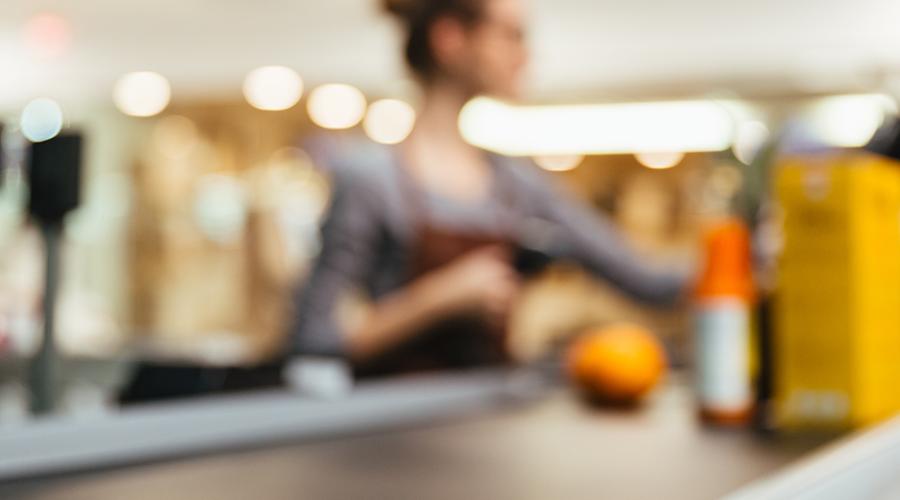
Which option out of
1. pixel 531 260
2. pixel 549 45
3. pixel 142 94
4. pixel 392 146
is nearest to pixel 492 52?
pixel 392 146

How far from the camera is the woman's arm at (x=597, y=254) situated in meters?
2.04

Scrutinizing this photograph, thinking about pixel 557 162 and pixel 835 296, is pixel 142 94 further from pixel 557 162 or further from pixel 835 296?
pixel 557 162

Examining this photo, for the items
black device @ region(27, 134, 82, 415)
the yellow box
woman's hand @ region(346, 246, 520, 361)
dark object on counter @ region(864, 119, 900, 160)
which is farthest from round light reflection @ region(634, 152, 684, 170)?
black device @ region(27, 134, 82, 415)

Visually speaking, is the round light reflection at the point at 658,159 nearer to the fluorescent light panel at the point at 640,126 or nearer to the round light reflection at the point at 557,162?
the fluorescent light panel at the point at 640,126

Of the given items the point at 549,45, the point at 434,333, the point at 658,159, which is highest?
the point at 549,45

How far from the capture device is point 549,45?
13.3ft

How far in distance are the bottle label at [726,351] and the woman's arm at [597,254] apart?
3.55ft

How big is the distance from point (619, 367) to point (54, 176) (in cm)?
60

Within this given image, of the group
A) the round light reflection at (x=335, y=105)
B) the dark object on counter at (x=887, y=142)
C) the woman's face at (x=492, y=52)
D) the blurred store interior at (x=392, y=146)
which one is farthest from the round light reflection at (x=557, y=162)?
the dark object on counter at (x=887, y=142)

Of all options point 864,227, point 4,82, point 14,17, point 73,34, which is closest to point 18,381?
point 4,82

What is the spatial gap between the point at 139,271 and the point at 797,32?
3.17 m

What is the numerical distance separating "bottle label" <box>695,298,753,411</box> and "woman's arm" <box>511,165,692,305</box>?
1081 mm

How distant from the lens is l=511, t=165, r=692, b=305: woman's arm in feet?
6.69

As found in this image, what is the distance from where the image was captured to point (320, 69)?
266cm
